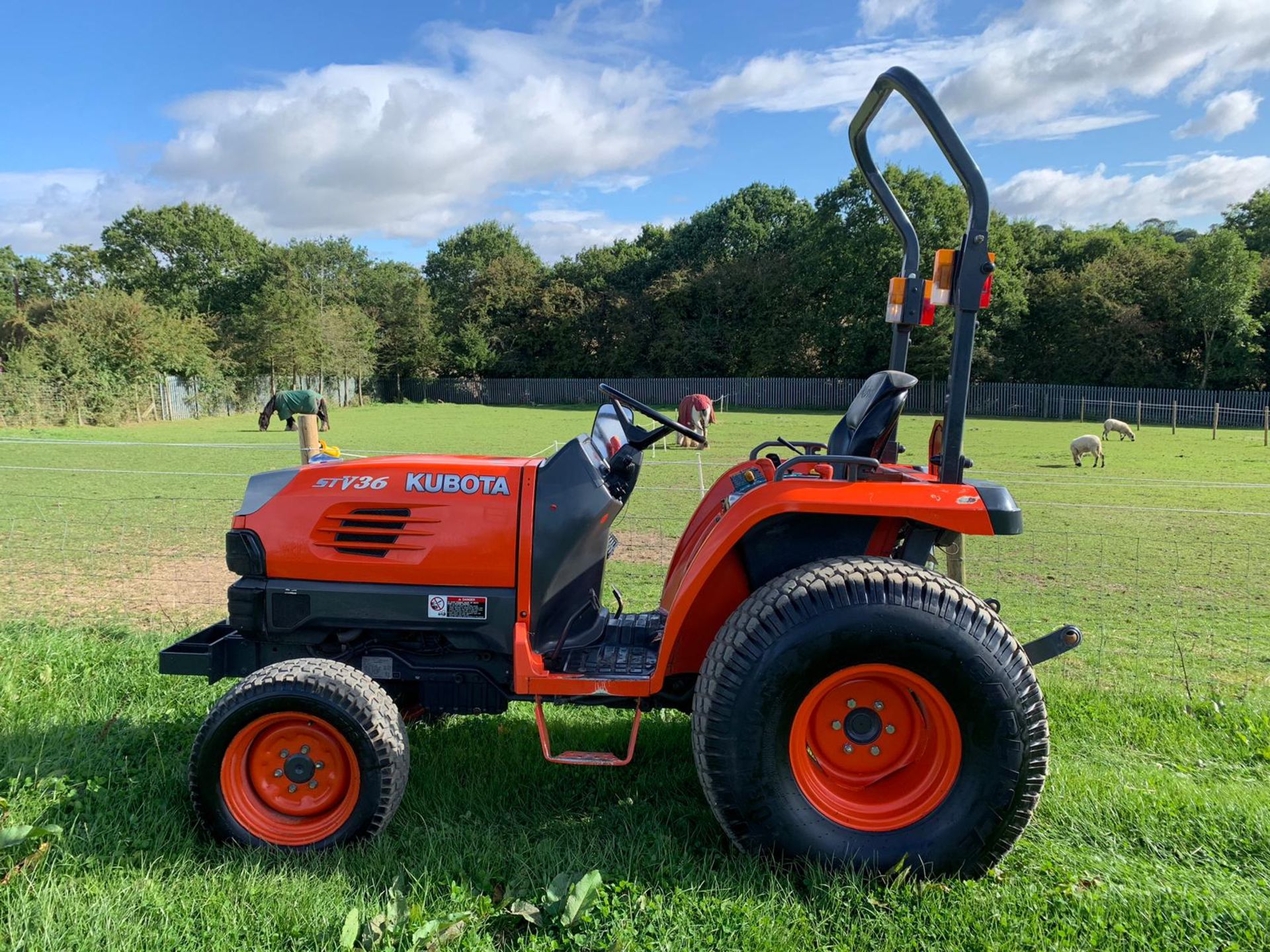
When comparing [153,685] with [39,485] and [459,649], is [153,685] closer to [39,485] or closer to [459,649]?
[459,649]

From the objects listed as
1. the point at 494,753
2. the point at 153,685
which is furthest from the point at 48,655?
the point at 494,753

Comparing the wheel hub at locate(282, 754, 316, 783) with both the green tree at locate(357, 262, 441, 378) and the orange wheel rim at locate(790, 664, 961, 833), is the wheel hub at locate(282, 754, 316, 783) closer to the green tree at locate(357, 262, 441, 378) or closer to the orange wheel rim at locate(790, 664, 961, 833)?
the orange wheel rim at locate(790, 664, 961, 833)

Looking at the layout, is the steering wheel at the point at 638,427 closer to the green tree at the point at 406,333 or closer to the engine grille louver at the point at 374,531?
the engine grille louver at the point at 374,531

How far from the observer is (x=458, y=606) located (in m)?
2.80

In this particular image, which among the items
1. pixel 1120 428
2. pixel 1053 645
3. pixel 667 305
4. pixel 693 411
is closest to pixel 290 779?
pixel 1053 645

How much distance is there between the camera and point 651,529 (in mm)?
8672

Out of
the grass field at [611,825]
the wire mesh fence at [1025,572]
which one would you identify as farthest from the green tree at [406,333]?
the grass field at [611,825]

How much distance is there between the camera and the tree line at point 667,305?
3347 cm

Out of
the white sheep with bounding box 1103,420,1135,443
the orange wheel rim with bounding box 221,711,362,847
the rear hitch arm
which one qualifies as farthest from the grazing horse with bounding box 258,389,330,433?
the white sheep with bounding box 1103,420,1135,443

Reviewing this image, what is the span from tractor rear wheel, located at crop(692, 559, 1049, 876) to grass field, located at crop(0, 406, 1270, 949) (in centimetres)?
13

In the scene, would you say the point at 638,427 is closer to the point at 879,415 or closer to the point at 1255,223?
the point at 879,415

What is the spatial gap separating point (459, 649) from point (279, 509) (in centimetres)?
80

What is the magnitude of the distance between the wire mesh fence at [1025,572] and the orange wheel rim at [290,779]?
286 cm

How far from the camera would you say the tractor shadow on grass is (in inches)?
99.3
